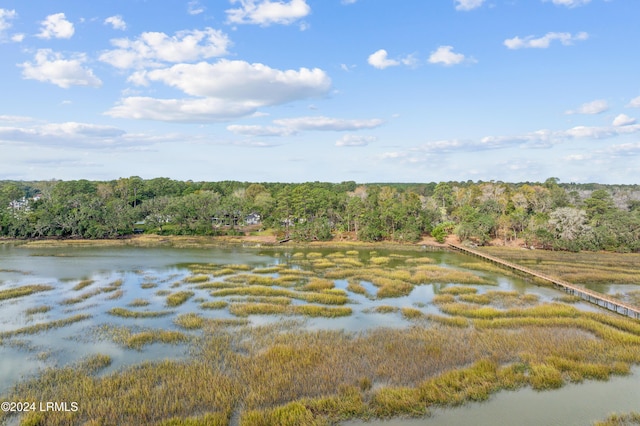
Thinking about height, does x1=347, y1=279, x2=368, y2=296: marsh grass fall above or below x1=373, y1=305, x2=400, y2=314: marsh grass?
above

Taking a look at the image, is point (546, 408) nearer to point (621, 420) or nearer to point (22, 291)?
point (621, 420)

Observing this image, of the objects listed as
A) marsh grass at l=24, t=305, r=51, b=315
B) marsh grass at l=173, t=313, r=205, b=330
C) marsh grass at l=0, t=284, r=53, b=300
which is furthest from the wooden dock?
marsh grass at l=0, t=284, r=53, b=300

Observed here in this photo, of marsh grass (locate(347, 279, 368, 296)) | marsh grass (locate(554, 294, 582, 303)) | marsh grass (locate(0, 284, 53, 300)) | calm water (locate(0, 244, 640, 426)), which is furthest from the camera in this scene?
marsh grass (locate(347, 279, 368, 296))

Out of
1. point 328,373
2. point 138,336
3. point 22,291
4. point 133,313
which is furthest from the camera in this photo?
point 22,291

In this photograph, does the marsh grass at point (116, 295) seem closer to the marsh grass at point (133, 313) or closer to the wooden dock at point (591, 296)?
the marsh grass at point (133, 313)

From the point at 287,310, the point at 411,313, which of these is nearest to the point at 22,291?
the point at 287,310

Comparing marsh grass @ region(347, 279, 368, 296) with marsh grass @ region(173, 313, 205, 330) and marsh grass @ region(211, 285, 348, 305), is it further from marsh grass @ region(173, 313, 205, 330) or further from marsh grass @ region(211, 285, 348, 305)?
marsh grass @ region(173, 313, 205, 330)
